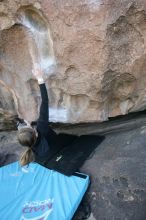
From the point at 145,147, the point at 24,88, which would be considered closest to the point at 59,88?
the point at 24,88

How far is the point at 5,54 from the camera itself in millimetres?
2547

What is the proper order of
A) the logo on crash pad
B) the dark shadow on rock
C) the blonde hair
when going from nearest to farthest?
the logo on crash pad < the blonde hair < the dark shadow on rock

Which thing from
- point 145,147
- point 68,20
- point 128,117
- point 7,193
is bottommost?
point 7,193

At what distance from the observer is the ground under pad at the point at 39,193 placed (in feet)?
7.34

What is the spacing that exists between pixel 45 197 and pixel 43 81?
863mm

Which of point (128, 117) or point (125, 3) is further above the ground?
point (125, 3)

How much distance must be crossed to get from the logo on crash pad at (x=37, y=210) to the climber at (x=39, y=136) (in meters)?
0.35

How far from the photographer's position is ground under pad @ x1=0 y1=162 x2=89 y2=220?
2238mm

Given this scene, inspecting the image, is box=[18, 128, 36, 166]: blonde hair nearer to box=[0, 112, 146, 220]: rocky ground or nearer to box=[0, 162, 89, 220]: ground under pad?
box=[0, 162, 89, 220]: ground under pad

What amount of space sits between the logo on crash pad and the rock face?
707 millimetres

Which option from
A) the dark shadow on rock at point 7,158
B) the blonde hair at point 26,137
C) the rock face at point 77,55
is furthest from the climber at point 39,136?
the dark shadow on rock at point 7,158

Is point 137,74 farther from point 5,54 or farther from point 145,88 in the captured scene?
point 5,54

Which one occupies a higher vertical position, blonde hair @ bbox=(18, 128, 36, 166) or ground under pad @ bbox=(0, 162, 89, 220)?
blonde hair @ bbox=(18, 128, 36, 166)

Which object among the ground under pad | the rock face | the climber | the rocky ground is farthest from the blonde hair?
the rocky ground
